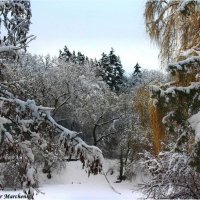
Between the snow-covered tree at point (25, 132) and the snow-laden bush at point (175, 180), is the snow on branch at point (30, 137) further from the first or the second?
the snow-laden bush at point (175, 180)

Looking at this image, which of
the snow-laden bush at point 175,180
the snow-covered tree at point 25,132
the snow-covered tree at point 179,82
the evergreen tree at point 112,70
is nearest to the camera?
the snow-covered tree at point 25,132

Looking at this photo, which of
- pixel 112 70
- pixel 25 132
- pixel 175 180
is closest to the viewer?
pixel 25 132

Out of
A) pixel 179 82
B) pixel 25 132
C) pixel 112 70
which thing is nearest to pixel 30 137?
pixel 25 132

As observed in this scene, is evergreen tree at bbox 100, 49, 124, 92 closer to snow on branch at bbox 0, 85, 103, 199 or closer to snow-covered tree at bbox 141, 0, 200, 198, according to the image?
snow-covered tree at bbox 141, 0, 200, 198

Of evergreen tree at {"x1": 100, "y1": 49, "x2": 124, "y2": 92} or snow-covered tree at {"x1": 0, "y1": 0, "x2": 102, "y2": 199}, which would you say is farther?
evergreen tree at {"x1": 100, "y1": 49, "x2": 124, "y2": 92}

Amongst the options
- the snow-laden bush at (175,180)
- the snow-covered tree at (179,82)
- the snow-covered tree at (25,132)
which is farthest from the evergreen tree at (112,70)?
the snow-covered tree at (25,132)

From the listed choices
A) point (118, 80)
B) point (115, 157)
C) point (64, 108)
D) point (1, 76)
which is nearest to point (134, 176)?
point (115, 157)

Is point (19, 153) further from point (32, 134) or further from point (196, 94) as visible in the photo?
point (196, 94)

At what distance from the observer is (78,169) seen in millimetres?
38094

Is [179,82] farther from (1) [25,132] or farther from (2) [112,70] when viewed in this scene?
(2) [112,70]

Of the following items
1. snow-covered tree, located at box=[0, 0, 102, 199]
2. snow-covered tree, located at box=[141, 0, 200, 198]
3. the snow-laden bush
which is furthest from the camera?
the snow-laden bush

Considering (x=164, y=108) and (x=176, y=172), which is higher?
(x=164, y=108)

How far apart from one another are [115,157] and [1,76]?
36.6 metres

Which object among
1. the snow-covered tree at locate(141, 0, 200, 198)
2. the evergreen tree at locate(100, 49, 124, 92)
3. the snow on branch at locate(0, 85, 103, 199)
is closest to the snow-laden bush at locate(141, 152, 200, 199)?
the snow-covered tree at locate(141, 0, 200, 198)
